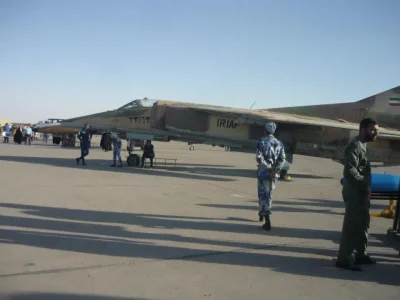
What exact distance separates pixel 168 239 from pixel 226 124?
33.2 ft

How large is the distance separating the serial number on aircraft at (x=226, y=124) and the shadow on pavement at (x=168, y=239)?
28.9ft

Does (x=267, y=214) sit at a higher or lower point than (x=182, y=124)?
lower

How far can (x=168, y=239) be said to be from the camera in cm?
525

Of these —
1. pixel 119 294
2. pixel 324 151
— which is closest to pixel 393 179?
pixel 119 294

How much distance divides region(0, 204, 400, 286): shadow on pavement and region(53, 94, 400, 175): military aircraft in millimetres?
8340

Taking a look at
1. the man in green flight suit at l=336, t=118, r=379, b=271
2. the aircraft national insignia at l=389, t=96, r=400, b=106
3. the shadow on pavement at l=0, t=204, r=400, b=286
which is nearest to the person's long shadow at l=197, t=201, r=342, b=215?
the shadow on pavement at l=0, t=204, r=400, b=286

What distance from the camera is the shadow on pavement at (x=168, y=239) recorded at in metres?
4.38

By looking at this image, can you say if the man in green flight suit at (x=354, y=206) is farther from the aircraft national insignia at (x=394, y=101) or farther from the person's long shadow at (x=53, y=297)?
the aircraft national insignia at (x=394, y=101)

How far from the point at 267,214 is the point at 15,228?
3.90m

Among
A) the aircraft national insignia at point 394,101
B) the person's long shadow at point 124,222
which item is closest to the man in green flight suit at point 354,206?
the person's long shadow at point 124,222

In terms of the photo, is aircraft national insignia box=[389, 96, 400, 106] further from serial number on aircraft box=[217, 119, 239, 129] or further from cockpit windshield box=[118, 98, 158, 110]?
cockpit windshield box=[118, 98, 158, 110]

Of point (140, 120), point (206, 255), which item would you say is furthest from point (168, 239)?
point (140, 120)

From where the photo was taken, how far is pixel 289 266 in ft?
14.4

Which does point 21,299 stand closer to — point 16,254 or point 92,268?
point 92,268
